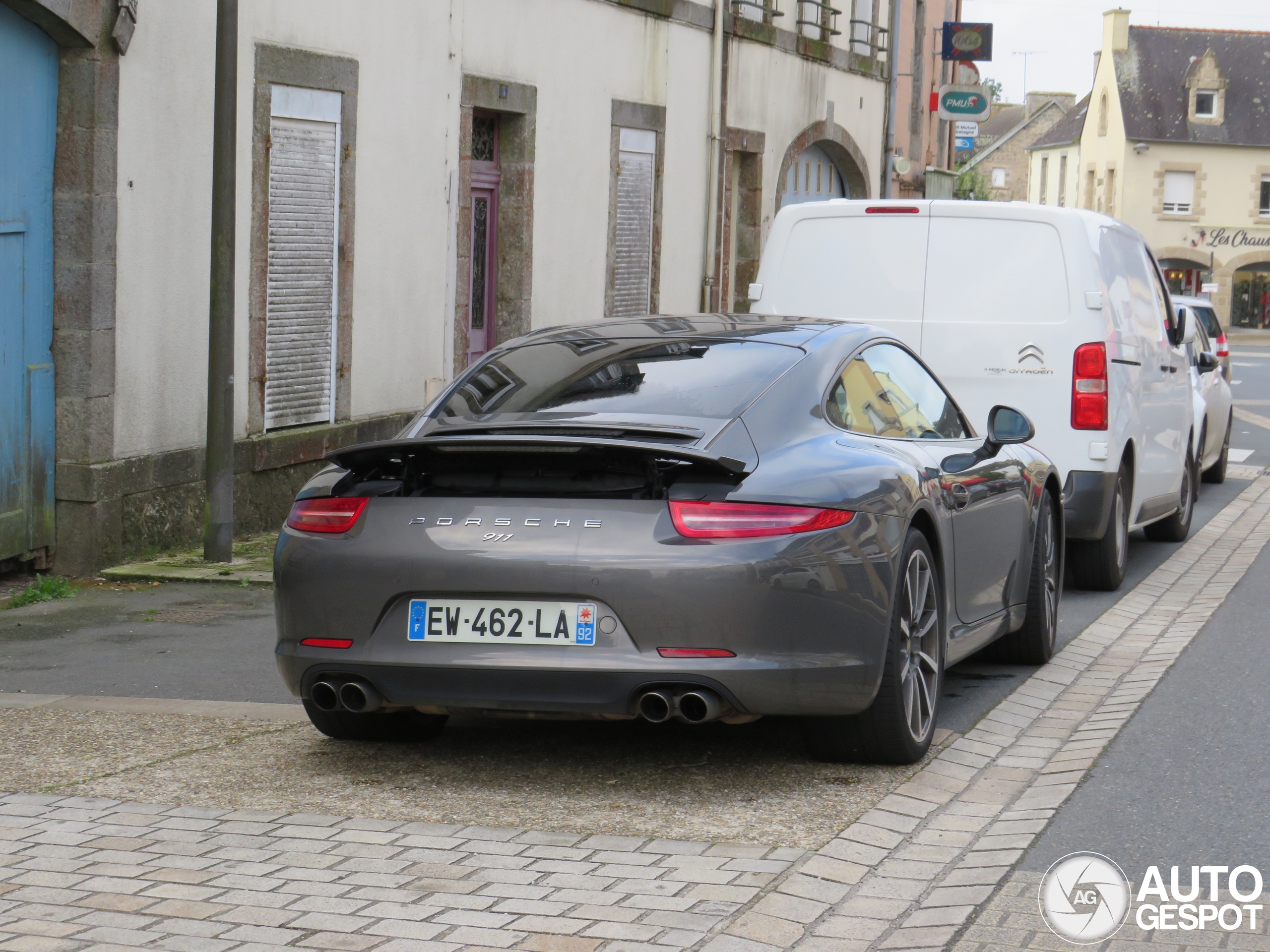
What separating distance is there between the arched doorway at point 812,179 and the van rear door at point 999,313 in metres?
→ 14.0

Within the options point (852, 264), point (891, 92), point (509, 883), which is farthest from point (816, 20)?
point (509, 883)

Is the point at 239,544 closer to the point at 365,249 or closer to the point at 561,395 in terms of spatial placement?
the point at 365,249

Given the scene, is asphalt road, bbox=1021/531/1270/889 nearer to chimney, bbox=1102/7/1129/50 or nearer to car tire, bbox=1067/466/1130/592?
car tire, bbox=1067/466/1130/592

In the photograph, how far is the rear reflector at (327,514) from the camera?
5.63m

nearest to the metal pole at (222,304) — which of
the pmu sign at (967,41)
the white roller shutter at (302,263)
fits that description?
the white roller shutter at (302,263)

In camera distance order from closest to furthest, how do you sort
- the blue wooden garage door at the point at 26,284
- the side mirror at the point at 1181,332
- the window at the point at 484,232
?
1. the blue wooden garage door at the point at 26,284
2. the side mirror at the point at 1181,332
3. the window at the point at 484,232

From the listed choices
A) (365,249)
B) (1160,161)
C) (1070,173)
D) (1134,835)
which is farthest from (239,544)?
(1070,173)

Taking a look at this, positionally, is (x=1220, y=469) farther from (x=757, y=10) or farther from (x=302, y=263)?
(x=302, y=263)

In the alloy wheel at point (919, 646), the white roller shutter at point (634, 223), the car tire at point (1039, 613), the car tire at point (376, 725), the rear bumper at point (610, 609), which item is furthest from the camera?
the white roller shutter at point (634, 223)

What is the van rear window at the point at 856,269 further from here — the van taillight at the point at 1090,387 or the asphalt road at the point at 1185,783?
the asphalt road at the point at 1185,783

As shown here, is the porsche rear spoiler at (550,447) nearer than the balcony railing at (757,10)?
Yes

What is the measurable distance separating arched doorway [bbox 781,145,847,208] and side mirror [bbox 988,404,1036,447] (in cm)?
1687

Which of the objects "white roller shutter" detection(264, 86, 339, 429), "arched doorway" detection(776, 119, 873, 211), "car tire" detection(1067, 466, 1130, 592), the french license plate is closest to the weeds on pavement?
"white roller shutter" detection(264, 86, 339, 429)

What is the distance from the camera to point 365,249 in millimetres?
13797
